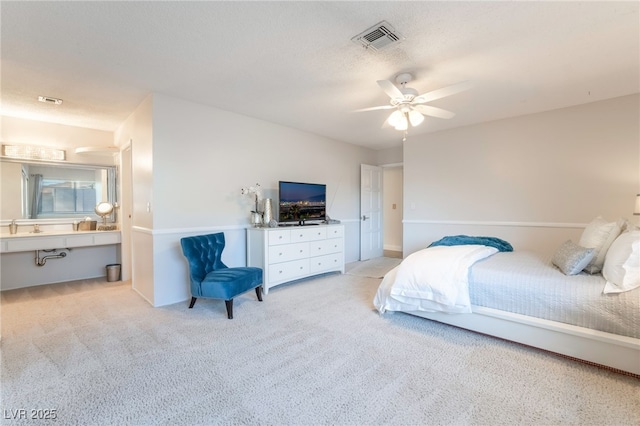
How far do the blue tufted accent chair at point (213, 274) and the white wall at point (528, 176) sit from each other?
10.8ft

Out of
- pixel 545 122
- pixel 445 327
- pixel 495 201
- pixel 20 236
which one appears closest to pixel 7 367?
pixel 20 236

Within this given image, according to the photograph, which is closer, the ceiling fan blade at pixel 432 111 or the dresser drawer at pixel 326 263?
the ceiling fan blade at pixel 432 111

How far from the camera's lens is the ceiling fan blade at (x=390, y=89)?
232 cm

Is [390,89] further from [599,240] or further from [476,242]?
[476,242]

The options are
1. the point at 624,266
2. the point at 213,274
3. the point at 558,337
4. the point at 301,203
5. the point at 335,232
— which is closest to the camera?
the point at 624,266

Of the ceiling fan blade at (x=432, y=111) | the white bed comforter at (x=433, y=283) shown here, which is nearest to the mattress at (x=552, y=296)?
the white bed comforter at (x=433, y=283)

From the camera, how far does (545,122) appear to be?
4.02 metres

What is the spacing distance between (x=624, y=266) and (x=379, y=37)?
7.96ft

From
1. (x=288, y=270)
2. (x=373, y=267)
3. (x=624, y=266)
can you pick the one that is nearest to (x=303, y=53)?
(x=288, y=270)

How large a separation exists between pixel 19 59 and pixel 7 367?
258 cm

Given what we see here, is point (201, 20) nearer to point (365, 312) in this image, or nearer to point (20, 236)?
point (365, 312)

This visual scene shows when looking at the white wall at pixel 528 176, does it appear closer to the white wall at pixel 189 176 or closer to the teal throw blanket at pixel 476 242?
the teal throw blanket at pixel 476 242

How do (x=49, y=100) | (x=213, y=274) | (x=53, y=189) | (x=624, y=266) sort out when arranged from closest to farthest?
(x=624, y=266), (x=213, y=274), (x=49, y=100), (x=53, y=189)

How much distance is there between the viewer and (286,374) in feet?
6.61
